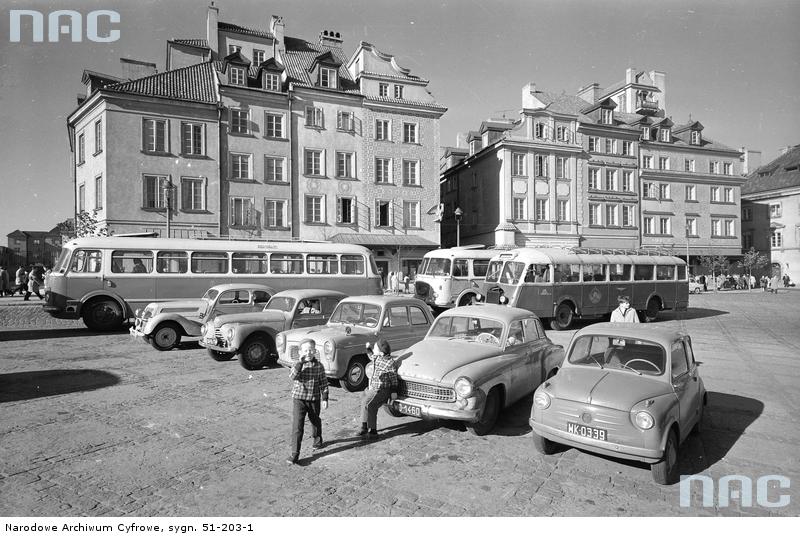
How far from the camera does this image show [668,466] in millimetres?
5266

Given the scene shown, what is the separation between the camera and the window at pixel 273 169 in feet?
109

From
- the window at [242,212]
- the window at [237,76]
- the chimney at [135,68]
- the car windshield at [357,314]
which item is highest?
the chimney at [135,68]

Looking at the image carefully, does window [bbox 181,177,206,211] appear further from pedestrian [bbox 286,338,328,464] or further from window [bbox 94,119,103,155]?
pedestrian [bbox 286,338,328,464]

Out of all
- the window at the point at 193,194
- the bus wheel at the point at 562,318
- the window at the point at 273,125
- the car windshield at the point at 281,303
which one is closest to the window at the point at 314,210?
the window at the point at 273,125

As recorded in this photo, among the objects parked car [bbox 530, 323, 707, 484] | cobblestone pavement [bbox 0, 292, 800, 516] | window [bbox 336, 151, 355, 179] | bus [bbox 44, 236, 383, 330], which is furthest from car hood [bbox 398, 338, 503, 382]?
window [bbox 336, 151, 355, 179]

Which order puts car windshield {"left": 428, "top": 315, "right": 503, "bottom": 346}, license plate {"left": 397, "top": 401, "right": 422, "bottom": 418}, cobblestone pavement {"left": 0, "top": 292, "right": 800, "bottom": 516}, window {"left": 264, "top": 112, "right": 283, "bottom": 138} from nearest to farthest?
cobblestone pavement {"left": 0, "top": 292, "right": 800, "bottom": 516} → license plate {"left": 397, "top": 401, "right": 422, "bottom": 418} → car windshield {"left": 428, "top": 315, "right": 503, "bottom": 346} → window {"left": 264, "top": 112, "right": 283, "bottom": 138}

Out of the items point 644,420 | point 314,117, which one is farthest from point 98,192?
point 644,420

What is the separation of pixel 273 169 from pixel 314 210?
3.88 metres

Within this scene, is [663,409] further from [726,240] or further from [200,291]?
[726,240]

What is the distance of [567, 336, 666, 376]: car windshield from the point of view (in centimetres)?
624

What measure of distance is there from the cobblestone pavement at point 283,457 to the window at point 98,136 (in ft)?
79.4

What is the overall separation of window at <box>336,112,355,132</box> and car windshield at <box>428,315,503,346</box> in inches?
1139

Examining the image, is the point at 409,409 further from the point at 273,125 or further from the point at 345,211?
the point at 273,125

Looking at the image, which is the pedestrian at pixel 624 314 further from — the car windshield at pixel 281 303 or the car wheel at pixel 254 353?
the car wheel at pixel 254 353
